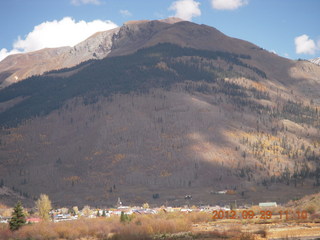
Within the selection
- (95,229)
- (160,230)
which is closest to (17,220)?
(95,229)

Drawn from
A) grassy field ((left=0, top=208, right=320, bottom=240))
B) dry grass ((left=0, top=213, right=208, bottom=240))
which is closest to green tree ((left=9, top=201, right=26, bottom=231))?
dry grass ((left=0, top=213, right=208, bottom=240))

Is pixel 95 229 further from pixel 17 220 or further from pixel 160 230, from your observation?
pixel 17 220

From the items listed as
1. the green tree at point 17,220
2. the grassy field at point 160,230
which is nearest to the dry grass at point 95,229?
the grassy field at point 160,230

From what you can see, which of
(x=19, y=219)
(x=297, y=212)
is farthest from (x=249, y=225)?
(x=19, y=219)

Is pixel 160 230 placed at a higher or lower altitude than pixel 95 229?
lower

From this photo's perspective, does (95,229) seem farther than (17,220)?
No

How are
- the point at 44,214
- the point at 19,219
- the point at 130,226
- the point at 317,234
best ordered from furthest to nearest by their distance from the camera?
the point at 44,214
the point at 19,219
the point at 130,226
the point at 317,234

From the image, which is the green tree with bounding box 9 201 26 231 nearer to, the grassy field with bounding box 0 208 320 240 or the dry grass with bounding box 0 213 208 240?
the dry grass with bounding box 0 213 208 240

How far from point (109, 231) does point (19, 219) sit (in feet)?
63.2

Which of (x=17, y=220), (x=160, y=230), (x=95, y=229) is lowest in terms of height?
(x=160, y=230)

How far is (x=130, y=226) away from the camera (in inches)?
3866

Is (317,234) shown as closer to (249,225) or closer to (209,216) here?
(249,225)

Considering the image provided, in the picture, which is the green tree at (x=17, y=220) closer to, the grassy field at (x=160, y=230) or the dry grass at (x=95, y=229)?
the dry grass at (x=95, y=229)

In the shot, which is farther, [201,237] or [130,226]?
[130,226]
